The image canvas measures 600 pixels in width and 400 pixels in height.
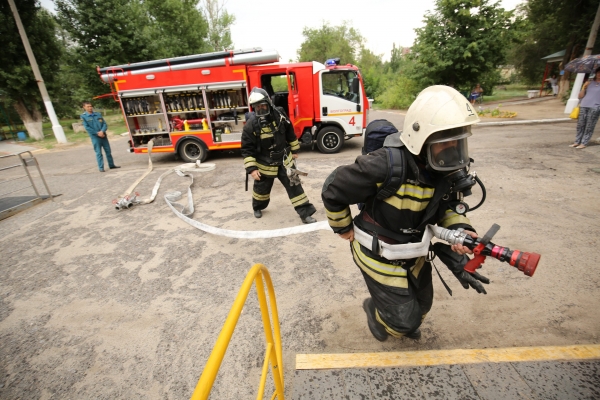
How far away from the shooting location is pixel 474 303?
2510 mm

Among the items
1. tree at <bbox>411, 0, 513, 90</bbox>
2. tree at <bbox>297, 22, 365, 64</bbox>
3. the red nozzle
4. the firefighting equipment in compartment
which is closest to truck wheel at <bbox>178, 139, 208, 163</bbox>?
the firefighting equipment in compartment

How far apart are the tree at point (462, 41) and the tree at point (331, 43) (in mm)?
26238

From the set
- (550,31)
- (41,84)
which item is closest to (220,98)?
(41,84)

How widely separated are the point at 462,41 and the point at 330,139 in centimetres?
1239

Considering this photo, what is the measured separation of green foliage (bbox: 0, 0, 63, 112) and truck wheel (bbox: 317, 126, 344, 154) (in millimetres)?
15083

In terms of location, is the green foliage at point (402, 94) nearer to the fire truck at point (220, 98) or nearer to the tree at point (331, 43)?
the fire truck at point (220, 98)

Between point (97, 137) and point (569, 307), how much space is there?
9929 millimetres

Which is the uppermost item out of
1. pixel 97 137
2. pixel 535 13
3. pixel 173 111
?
pixel 535 13

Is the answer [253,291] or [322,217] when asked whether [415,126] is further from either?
[322,217]

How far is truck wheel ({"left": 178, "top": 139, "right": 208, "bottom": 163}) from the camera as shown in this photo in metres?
8.27

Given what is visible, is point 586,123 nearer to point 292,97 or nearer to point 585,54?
point 292,97

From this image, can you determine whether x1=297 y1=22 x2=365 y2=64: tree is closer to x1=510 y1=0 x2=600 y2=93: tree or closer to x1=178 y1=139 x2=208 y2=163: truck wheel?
x1=510 y1=0 x2=600 y2=93: tree

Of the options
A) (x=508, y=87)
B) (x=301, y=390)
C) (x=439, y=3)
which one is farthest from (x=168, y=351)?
(x=508, y=87)

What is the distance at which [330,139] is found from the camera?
331 inches
